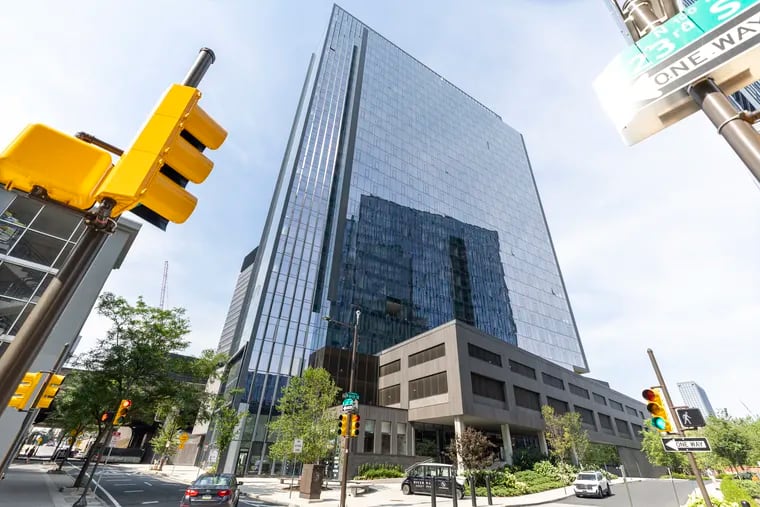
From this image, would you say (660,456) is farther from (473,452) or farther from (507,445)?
(473,452)

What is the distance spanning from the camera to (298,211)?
64375 millimetres

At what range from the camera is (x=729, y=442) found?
4266 cm

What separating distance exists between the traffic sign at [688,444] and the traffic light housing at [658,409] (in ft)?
0.98

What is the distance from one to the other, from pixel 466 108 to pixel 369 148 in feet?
193

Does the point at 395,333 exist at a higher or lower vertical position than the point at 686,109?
higher

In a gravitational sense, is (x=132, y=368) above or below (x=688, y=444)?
above

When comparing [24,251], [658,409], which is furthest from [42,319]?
[24,251]

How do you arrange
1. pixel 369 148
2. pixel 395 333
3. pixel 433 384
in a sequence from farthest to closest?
pixel 369 148 < pixel 395 333 < pixel 433 384

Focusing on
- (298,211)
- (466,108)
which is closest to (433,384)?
(298,211)

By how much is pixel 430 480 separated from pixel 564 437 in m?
20.9

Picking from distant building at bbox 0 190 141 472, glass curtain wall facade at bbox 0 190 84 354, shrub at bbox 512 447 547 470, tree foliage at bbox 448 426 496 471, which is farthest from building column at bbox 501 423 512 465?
glass curtain wall facade at bbox 0 190 84 354

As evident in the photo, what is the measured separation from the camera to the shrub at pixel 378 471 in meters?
32.1

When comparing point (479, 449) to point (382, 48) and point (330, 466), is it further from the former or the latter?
point (382, 48)

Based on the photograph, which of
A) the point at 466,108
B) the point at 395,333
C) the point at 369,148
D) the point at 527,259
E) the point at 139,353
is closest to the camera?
the point at 139,353
